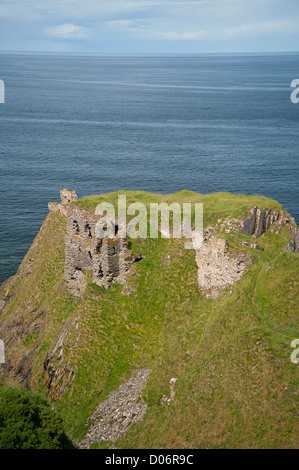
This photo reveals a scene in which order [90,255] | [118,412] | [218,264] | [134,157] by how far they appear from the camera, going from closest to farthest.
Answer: [118,412]
[218,264]
[90,255]
[134,157]

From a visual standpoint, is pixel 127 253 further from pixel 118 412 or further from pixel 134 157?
pixel 134 157

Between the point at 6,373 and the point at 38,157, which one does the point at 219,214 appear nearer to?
A: the point at 6,373

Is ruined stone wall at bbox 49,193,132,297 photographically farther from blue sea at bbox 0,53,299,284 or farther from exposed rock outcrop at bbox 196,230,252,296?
blue sea at bbox 0,53,299,284

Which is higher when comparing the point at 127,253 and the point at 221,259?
the point at 221,259

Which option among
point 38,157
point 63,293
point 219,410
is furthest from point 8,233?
point 219,410

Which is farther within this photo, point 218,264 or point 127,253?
point 127,253

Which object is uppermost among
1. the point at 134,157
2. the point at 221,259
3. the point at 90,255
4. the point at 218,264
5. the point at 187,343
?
the point at 221,259

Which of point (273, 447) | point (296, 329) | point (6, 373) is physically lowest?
point (6, 373)

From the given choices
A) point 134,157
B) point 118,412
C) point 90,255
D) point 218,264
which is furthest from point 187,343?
point 134,157

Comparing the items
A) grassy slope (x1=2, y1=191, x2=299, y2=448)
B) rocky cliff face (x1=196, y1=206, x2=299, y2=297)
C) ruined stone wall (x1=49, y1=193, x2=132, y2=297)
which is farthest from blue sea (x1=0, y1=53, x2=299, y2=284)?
rocky cliff face (x1=196, y1=206, x2=299, y2=297)
